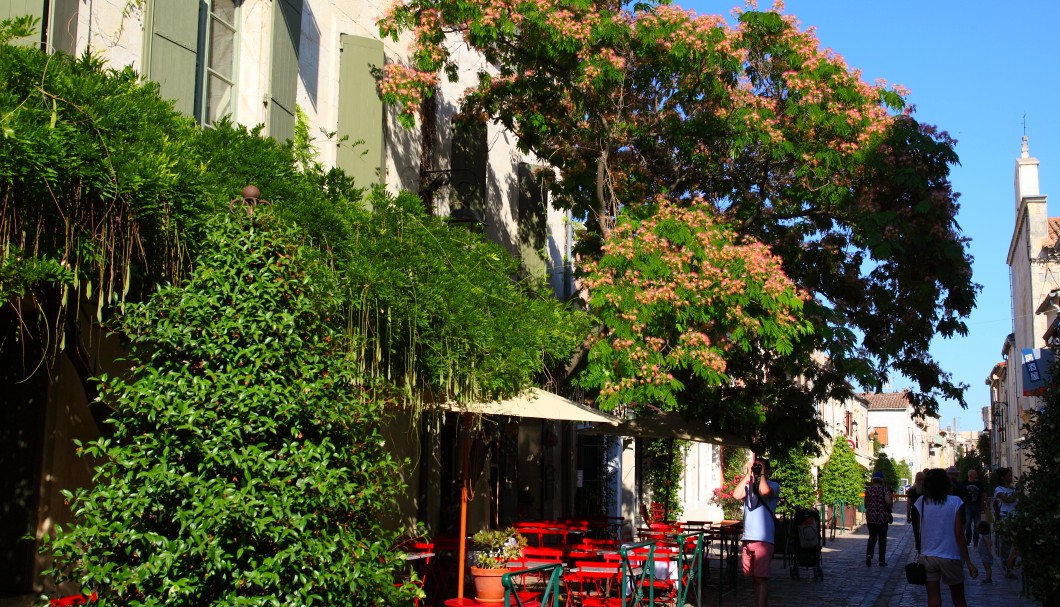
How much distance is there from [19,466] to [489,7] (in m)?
7.56

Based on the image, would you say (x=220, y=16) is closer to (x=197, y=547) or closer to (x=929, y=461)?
(x=197, y=547)

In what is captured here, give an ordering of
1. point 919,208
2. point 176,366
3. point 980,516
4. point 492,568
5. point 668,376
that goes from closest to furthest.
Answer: point 176,366, point 492,568, point 668,376, point 919,208, point 980,516

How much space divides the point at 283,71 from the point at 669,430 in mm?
7302

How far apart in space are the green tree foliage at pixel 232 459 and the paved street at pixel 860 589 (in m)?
9.46

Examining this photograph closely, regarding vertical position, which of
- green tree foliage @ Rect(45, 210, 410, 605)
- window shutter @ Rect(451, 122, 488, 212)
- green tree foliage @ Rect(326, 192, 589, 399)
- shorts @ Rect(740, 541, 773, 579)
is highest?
window shutter @ Rect(451, 122, 488, 212)

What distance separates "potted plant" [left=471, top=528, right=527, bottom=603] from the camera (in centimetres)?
1018

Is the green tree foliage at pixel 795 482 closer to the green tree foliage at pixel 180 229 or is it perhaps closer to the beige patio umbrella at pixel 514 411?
the beige patio umbrella at pixel 514 411

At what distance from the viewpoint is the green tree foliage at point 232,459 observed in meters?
5.20

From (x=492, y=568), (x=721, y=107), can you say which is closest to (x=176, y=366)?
(x=492, y=568)

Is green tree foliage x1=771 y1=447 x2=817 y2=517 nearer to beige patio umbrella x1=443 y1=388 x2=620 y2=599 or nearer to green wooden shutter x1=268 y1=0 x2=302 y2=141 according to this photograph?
beige patio umbrella x1=443 y1=388 x2=620 y2=599

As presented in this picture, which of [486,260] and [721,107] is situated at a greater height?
[721,107]

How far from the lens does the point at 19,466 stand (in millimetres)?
7777

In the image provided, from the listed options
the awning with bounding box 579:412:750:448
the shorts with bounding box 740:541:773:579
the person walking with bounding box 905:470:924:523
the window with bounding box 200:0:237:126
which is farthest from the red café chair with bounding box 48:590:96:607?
the awning with bounding box 579:412:750:448

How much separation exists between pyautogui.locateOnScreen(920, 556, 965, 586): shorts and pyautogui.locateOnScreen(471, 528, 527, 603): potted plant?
386 centimetres
